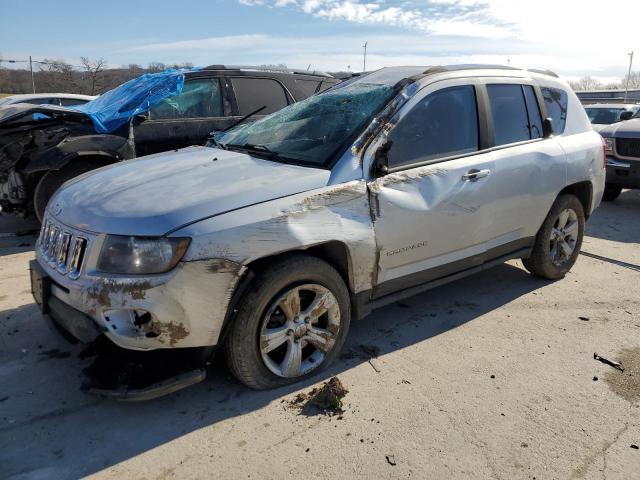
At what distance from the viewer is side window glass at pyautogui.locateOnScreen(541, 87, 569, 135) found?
14.8ft

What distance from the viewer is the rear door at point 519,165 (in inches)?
155

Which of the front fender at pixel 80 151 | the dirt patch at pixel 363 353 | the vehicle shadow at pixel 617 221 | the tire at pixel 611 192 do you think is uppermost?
the front fender at pixel 80 151

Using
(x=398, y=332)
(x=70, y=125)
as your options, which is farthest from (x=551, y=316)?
(x=70, y=125)

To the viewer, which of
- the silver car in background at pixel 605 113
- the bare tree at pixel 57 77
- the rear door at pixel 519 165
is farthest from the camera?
the bare tree at pixel 57 77

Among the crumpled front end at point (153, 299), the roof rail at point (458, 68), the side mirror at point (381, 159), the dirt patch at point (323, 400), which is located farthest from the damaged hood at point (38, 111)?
the dirt patch at point (323, 400)

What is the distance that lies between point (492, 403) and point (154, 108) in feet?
16.7

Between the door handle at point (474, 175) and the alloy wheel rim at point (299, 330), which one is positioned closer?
the alloy wheel rim at point (299, 330)

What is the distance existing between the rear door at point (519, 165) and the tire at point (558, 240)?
0.15 meters

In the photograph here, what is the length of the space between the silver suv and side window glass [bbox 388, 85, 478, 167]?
1cm

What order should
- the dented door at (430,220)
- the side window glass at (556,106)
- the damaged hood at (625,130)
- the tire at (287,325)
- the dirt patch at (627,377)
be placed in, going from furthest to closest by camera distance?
the damaged hood at (625,130), the side window glass at (556,106), the dented door at (430,220), the dirt patch at (627,377), the tire at (287,325)

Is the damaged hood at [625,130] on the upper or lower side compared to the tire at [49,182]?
upper

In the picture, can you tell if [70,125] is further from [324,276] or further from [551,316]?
[551,316]

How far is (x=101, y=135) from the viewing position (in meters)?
5.85

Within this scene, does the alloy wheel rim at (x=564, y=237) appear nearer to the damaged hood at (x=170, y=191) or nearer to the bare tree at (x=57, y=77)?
the damaged hood at (x=170, y=191)
